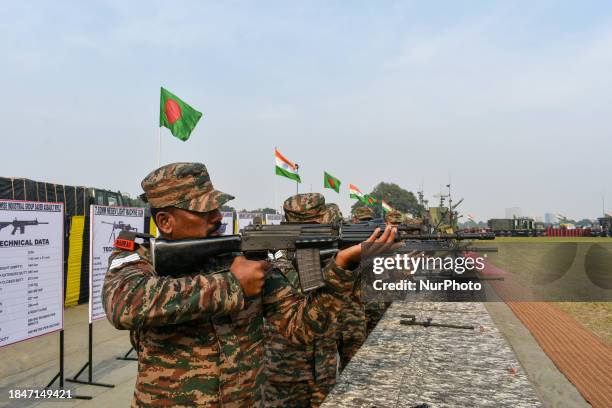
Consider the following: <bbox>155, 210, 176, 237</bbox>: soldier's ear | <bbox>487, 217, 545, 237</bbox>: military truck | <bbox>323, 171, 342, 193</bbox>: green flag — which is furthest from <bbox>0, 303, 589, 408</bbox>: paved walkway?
<bbox>487, 217, 545, 237</bbox>: military truck

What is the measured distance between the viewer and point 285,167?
13.2m

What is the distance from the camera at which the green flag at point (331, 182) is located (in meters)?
19.4

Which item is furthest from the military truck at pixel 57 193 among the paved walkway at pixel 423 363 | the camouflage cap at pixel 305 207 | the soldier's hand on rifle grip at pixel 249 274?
the soldier's hand on rifle grip at pixel 249 274

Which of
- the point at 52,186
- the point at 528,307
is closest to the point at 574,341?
the point at 528,307

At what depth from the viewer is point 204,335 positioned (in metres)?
2.05

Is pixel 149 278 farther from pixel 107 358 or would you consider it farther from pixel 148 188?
pixel 107 358

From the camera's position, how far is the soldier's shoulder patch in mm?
1967

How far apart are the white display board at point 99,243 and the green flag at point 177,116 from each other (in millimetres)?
1890

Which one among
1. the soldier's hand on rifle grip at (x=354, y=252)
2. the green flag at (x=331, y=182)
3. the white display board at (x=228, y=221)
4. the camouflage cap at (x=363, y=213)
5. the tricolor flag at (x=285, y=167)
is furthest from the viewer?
the green flag at (x=331, y=182)

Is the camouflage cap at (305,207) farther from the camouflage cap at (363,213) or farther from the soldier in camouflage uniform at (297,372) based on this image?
the camouflage cap at (363,213)

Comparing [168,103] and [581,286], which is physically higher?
[168,103]

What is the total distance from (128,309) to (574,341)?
9147 mm

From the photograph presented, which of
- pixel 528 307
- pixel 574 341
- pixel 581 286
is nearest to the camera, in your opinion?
pixel 574 341

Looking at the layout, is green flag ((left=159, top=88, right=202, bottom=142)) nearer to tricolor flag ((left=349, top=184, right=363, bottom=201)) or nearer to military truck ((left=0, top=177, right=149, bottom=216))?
military truck ((left=0, top=177, right=149, bottom=216))
